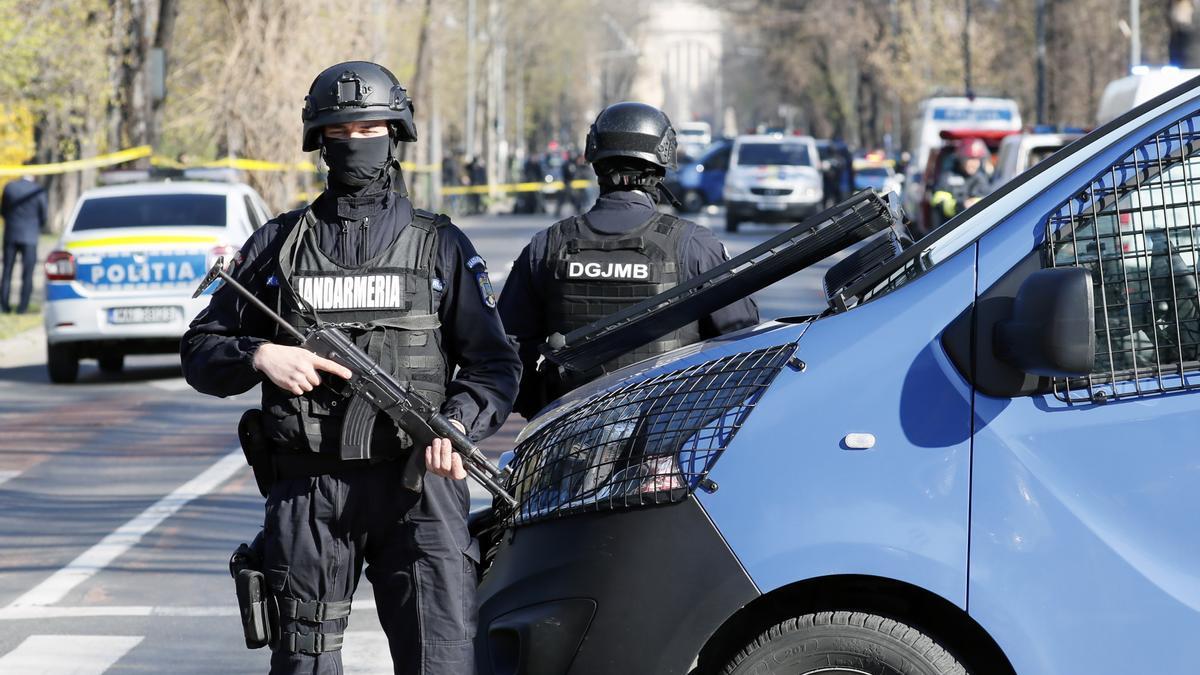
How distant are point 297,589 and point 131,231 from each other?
11049 millimetres

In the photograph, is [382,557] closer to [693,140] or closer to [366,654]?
[366,654]

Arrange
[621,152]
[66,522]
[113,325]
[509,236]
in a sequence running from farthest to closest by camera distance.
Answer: [509,236] < [113,325] < [66,522] < [621,152]

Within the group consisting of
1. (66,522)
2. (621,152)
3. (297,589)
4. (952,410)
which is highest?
(621,152)

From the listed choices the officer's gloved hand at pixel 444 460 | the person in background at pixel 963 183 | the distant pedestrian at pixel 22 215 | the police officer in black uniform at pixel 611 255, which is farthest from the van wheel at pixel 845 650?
the distant pedestrian at pixel 22 215

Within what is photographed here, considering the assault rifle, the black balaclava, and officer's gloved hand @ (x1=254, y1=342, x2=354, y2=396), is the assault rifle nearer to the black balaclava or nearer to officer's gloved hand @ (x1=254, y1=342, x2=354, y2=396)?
officer's gloved hand @ (x1=254, y1=342, x2=354, y2=396)

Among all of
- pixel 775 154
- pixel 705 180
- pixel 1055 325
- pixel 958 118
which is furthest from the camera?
pixel 705 180

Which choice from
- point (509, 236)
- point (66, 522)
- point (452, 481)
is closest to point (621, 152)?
point (452, 481)

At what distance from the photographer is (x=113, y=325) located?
47.4 ft

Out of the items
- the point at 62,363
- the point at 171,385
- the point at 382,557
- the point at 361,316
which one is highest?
the point at 361,316

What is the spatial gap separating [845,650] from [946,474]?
1.39 ft

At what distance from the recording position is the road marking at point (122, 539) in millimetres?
7340

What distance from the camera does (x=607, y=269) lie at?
5.56m

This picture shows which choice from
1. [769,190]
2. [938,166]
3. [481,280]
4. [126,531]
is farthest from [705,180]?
[481,280]

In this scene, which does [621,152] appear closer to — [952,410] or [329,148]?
[329,148]
